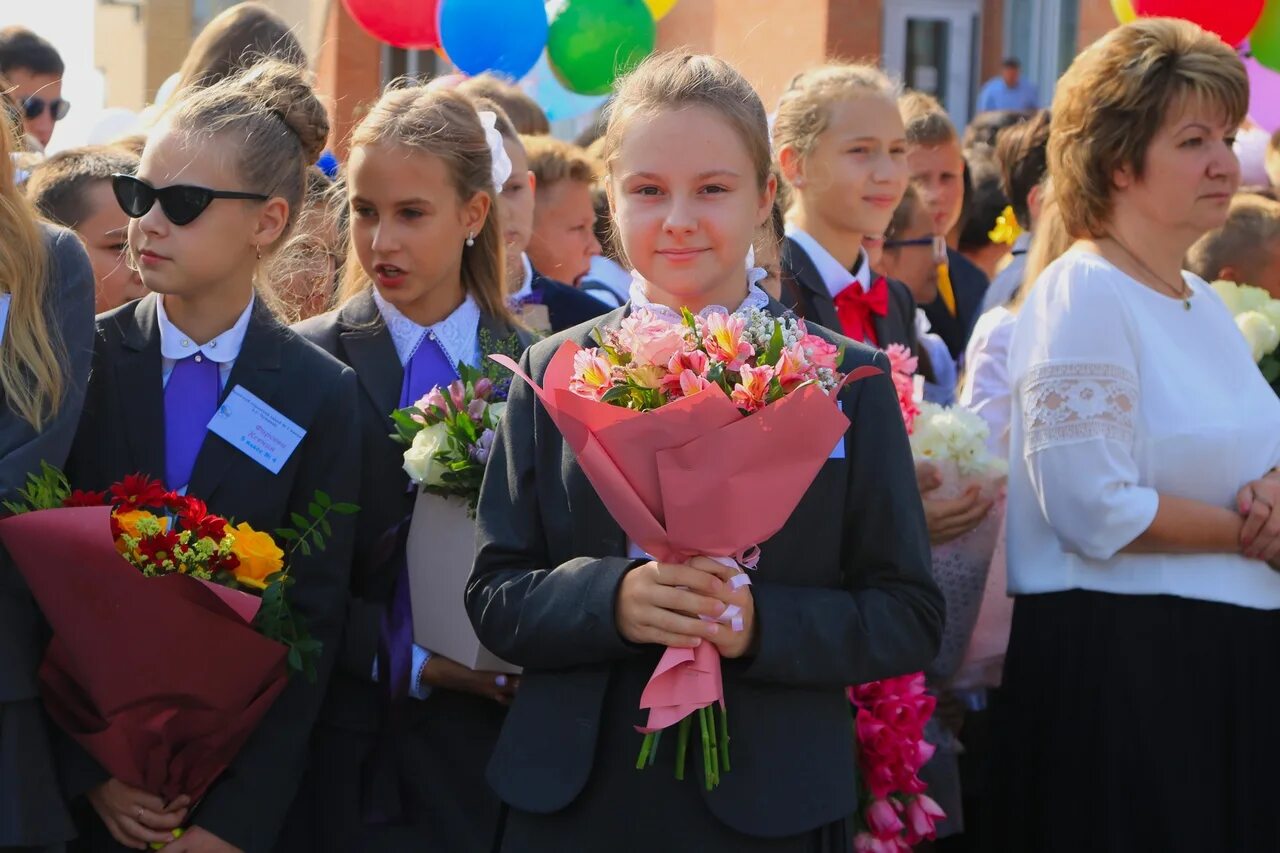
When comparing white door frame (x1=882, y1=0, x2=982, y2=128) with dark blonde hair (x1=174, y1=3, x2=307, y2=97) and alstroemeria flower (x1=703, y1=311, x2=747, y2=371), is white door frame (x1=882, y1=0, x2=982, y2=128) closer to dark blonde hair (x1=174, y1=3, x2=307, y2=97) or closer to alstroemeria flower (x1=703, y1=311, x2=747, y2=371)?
dark blonde hair (x1=174, y1=3, x2=307, y2=97)

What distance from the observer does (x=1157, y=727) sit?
3500mm

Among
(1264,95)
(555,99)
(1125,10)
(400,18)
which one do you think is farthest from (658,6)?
(1264,95)

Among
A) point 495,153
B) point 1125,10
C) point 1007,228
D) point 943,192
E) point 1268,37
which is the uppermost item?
point 495,153

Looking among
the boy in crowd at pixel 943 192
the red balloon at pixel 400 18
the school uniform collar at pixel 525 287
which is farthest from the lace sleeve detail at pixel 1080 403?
the red balloon at pixel 400 18

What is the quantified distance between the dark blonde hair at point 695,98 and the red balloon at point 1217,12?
3.95 meters

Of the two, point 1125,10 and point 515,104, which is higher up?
point 1125,10

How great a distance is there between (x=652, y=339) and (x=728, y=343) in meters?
0.11

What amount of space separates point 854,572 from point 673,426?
0.53 meters

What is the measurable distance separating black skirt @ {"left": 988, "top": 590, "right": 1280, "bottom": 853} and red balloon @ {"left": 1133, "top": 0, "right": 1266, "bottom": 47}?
11.0ft

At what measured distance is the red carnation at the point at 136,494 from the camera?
109 inches

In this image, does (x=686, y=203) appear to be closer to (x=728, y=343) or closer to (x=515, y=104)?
(x=728, y=343)

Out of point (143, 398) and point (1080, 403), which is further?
point (1080, 403)

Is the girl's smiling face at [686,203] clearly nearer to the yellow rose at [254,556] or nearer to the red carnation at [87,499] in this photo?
the yellow rose at [254,556]

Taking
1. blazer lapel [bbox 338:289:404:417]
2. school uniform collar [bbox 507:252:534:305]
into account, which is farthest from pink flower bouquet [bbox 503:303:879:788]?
school uniform collar [bbox 507:252:534:305]
